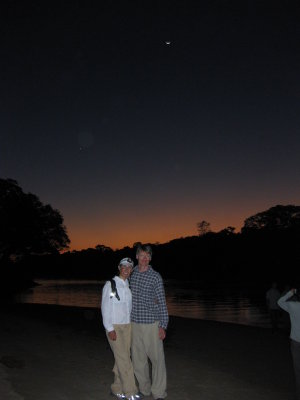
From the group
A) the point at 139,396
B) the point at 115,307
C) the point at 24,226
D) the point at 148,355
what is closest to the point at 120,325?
the point at 115,307

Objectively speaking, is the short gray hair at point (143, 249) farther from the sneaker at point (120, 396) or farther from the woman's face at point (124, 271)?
the sneaker at point (120, 396)

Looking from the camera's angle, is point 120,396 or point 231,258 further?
point 231,258

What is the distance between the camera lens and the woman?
533cm

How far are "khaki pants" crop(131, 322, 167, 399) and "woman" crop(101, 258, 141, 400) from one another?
14 cm

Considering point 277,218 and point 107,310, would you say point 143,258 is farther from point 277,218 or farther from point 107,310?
point 277,218

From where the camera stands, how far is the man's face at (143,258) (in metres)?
5.51

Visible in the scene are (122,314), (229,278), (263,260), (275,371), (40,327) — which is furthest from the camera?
(229,278)

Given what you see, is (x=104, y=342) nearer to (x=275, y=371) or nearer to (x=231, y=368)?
(x=231, y=368)

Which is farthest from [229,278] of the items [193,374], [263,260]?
[193,374]

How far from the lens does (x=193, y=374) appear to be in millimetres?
7582

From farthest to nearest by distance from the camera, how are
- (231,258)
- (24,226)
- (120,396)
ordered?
(231,258) < (24,226) < (120,396)

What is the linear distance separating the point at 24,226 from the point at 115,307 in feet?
139

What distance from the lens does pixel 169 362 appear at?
8.61 metres

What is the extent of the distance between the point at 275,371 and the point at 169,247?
384 feet
